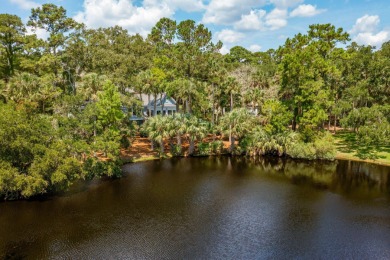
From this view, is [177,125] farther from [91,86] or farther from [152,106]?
[152,106]

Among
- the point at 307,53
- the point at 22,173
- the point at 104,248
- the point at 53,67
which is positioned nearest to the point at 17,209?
the point at 22,173

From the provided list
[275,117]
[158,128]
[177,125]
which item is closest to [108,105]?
[158,128]

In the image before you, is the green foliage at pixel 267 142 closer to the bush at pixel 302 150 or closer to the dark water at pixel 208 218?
the bush at pixel 302 150

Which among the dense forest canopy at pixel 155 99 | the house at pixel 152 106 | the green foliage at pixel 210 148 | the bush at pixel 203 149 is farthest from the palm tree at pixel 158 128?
the house at pixel 152 106

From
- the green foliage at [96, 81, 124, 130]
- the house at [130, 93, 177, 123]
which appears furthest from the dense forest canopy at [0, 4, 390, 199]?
the house at [130, 93, 177, 123]

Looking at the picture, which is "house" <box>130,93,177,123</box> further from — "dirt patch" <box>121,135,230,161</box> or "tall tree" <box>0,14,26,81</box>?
"tall tree" <box>0,14,26,81</box>

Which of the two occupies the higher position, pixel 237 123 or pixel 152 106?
pixel 152 106
